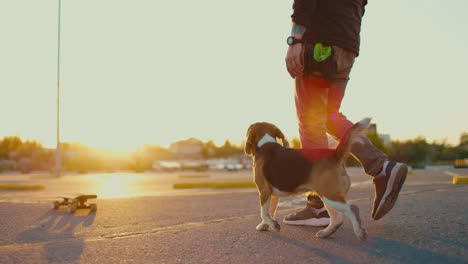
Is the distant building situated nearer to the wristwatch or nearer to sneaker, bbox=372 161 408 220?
the wristwatch

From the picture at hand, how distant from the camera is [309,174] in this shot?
3.32m

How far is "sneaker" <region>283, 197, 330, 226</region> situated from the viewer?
4016 millimetres

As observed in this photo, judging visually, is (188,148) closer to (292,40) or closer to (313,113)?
(313,113)

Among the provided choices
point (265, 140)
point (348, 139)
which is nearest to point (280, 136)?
point (265, 140)

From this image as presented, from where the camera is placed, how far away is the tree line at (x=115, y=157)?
4688 centimetres

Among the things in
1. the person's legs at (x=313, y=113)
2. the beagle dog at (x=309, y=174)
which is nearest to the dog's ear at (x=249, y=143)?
the beagle dog at (x=309, y=174)

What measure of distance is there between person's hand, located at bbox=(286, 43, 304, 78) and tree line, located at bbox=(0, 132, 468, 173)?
39.0m

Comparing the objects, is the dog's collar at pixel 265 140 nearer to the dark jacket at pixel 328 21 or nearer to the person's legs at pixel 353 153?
the person's legs at pixel 353 153

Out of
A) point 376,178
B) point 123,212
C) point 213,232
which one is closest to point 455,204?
point 376,178

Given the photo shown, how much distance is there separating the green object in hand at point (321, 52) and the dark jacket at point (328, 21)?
0.13ft

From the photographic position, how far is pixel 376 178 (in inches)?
143

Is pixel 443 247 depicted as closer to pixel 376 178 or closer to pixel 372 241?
pixel 372 241

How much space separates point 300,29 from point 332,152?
108cm

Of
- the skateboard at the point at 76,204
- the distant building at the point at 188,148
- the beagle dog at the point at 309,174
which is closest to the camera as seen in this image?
the beagle dog at the point at 309,174
